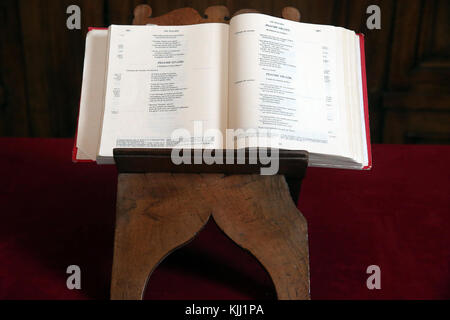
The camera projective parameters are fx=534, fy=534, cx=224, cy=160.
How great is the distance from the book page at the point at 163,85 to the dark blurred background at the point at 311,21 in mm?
1023

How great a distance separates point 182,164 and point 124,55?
27cm

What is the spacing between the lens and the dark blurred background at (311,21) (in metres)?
2.03

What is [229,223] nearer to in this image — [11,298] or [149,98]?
[149,98]

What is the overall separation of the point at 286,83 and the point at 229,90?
110 millimetres

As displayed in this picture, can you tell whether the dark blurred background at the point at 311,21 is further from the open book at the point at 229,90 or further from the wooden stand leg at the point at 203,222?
the wooden stand leg at the point at 203,222

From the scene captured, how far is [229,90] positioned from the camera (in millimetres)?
1021

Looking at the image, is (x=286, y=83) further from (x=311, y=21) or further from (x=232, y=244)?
(x=311, y=21)

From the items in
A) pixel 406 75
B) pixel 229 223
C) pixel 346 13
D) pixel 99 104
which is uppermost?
pixel 346 13

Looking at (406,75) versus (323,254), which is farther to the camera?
(406,75)

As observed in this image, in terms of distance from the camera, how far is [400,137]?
2.17m

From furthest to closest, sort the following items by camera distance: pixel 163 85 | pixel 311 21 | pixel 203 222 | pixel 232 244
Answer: pixel 311 21
pixel 232 244
pixel 163 85
pixel 203 222

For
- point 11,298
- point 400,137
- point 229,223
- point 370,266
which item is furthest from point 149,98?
point 400,137

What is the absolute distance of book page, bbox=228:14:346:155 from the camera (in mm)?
978

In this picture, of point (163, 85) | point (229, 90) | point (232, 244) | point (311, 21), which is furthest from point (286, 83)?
point (311, 21)
